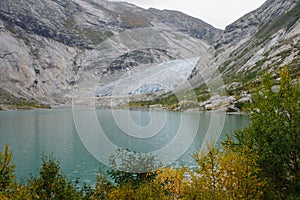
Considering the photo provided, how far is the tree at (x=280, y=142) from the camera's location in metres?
11.6

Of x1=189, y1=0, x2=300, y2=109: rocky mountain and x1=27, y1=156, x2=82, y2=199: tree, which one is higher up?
x1=189, y1=0, x2=300, y2=109: rocky mountain

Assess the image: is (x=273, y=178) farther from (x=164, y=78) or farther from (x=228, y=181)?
(x=164, y=78)

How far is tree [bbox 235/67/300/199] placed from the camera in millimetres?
11555

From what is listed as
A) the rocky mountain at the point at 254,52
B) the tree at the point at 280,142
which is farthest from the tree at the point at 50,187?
the rocky mountain at the point at 254,52

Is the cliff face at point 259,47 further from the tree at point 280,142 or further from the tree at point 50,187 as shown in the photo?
the tree at point 50,187

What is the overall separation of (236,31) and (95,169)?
6382 inches

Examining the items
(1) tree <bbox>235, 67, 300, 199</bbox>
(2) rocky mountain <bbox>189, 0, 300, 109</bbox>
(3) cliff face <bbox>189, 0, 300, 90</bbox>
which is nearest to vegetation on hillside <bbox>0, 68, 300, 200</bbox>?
(1) tree <bbox>235, 67, 300, 199</bbox>

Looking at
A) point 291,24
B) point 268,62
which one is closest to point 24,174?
point 268,62

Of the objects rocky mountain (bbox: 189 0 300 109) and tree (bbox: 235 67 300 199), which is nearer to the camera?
tree (bbox: 235 67 300 199)

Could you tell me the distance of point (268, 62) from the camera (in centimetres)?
9688

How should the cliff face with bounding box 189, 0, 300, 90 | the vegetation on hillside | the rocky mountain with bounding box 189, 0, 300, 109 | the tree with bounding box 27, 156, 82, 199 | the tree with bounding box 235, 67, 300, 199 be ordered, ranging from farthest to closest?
the cliff face with bounding box 189, 0, 300, 90 < the rocky mountain with bounding box 189, 0, 300, 109 < the tree with bounding box 235, 67, 300, 199 < the tree with bounding box 27, 156, 82, 199 < the vegetation on hillside

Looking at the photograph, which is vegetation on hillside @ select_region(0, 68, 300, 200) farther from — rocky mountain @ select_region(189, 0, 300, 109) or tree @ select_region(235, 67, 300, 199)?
rocky mountain @ select_region(189, 0, 300, 109)

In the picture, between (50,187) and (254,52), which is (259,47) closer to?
(254,52)

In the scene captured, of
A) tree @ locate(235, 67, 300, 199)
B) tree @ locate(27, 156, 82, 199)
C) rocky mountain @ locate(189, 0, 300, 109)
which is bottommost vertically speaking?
tree @ locate(27, 156, 82, 199)
